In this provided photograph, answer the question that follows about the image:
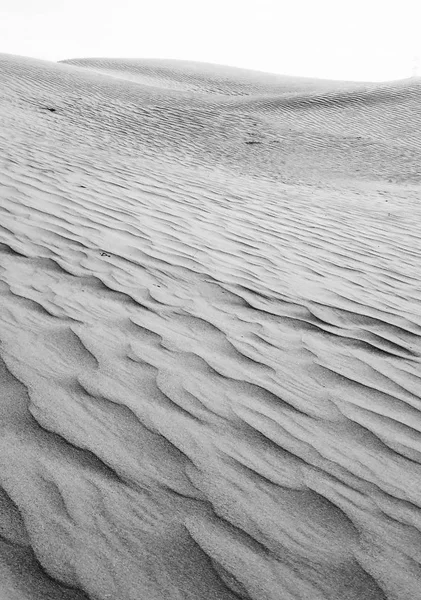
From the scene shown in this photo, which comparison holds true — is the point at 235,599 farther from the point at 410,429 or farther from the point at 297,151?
the point at 297,151

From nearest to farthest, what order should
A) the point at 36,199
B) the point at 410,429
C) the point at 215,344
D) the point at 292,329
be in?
the point at 410,429, the point at 215,344, the point at 292,329, the point at 36,199

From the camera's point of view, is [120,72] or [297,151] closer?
[297,151]

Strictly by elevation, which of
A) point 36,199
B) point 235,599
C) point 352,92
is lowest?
point 235,599

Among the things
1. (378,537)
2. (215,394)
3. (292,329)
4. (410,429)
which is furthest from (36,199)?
(378,537)

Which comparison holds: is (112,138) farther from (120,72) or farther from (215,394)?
(120,72)

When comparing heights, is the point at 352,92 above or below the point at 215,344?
above

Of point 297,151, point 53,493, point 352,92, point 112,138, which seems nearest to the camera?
point 53,493

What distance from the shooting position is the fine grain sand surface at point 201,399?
1.53 m

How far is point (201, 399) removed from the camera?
2.26 m

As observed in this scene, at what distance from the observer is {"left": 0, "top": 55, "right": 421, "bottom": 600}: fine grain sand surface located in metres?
1.53

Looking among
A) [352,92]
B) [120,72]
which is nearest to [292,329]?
[352,92]

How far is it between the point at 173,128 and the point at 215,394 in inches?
467

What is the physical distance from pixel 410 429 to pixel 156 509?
1.08 metres

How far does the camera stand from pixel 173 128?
44.0 feet
